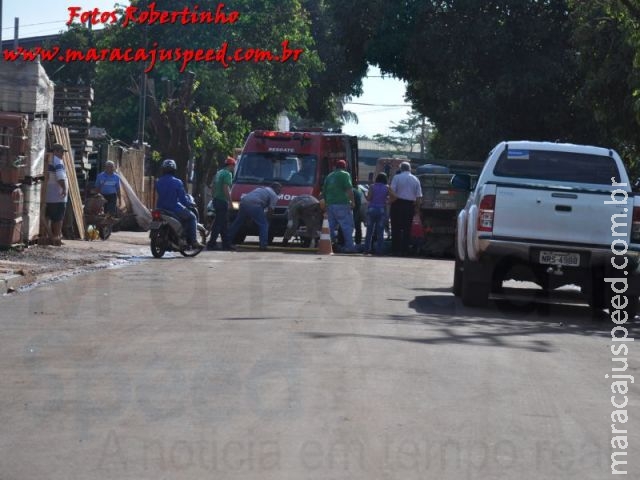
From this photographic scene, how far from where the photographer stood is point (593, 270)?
50.2ft

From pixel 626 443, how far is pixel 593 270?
314 inches

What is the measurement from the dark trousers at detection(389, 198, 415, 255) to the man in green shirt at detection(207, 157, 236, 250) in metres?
3.32

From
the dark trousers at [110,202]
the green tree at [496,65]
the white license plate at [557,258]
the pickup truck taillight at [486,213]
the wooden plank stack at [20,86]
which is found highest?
the green tree at [496,65]

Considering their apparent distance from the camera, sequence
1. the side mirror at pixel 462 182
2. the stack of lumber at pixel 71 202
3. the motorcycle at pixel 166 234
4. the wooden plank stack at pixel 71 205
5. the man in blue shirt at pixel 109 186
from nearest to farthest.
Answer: the side mirror at pixel 462 182, the motorcycle at pixel 166 234, the stack of lumber at pixel 71 202, the wooden plank stack at pixel 71 205, the man in blue shirt at pixel 109 186

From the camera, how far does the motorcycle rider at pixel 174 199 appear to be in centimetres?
2262

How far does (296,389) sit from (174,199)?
14325 millimetres

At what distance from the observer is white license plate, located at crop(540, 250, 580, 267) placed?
14.9 meters

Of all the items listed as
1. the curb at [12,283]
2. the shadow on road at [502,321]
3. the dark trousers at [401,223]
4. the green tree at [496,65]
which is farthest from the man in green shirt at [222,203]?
the green tree at [496,65]

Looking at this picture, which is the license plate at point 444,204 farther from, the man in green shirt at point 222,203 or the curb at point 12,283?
the curb at point 12,283

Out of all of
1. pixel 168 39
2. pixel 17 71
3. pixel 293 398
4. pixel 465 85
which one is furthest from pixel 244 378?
pixel 168 39

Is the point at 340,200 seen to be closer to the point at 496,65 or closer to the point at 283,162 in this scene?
the point at 283,162

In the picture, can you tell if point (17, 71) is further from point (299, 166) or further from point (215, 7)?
point (215, 7)

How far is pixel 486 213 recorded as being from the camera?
591 inches

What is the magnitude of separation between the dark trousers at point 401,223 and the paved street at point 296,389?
11357 millimetres
